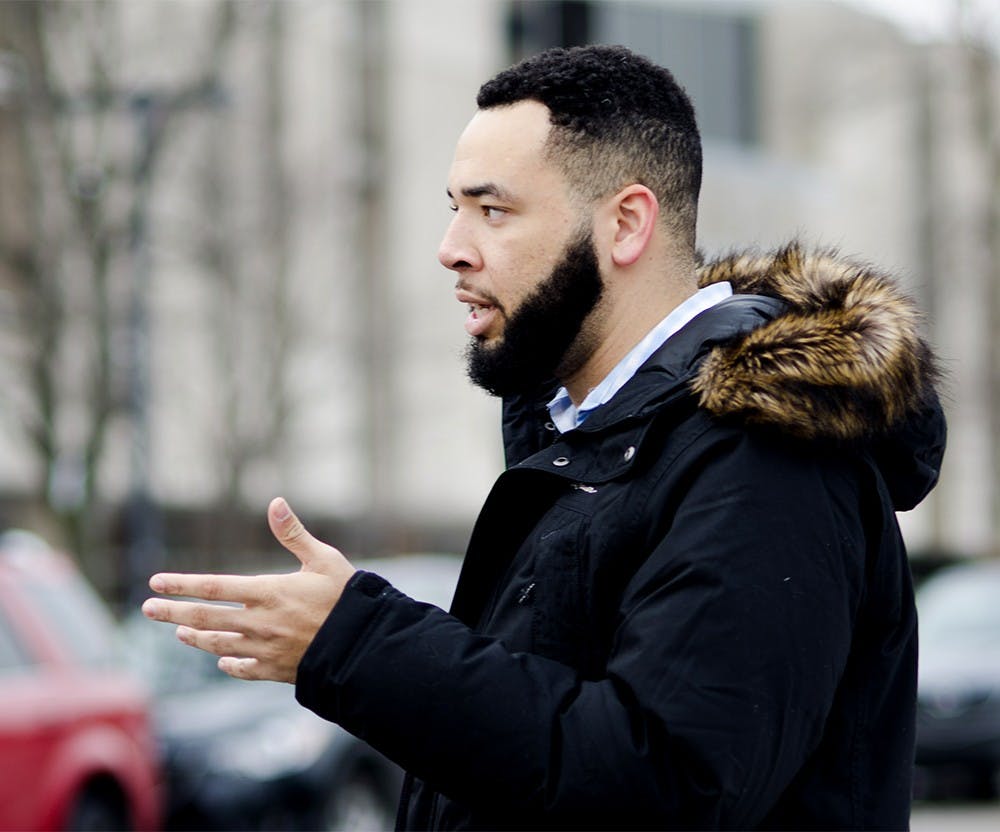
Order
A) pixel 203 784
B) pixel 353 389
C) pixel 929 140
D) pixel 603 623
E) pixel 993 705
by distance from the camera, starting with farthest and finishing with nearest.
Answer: pixel 929 140 < pixel 353 389 < pixel 993 705 < pixel 203 784 < pixel 603 623

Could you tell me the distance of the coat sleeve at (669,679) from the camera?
2.17 metres

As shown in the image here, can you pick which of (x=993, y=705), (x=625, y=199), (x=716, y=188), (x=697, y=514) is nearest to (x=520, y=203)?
(x=625, y=199)

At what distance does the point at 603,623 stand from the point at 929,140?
3950 cm

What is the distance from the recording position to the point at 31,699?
860 cm

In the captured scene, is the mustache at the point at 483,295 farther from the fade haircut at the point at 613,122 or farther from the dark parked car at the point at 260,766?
the dark parked car at the point at 260,766

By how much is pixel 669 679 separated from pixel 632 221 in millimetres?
671

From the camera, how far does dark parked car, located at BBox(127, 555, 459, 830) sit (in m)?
10.5

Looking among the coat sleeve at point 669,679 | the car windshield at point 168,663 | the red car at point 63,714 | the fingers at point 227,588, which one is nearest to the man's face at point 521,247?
the coat sleeve at point 669,679

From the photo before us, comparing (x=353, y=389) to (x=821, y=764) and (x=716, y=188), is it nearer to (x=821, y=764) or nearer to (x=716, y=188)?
(x=716, y=188)

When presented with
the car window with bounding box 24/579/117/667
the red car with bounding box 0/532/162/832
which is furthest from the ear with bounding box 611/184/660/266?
the car window with bounding box 24/579/117/667

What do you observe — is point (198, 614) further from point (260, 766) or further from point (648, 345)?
point (260, 766)

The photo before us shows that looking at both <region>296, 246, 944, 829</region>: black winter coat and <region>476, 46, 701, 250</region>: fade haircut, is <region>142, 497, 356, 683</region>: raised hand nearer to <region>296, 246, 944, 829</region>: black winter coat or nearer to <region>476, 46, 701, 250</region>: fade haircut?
<region>296, 246, 944, 829</region>: black winter coat

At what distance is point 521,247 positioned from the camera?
256 cm

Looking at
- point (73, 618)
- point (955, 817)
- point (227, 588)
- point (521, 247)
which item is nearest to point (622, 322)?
point (521, 247)
